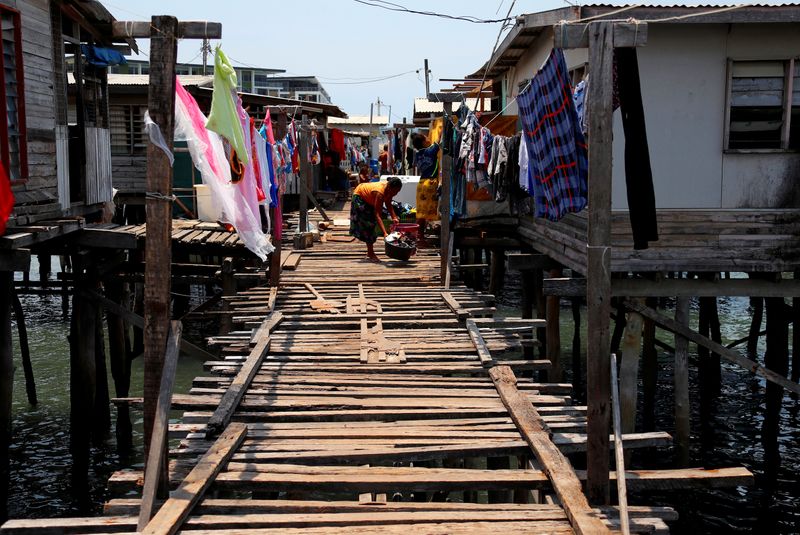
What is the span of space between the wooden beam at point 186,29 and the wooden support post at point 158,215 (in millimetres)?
217

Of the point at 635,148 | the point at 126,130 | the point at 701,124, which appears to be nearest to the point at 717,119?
the point at 701,124

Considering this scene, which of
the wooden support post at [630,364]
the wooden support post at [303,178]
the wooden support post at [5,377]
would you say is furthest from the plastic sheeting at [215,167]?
the wooden support post at [303,178]

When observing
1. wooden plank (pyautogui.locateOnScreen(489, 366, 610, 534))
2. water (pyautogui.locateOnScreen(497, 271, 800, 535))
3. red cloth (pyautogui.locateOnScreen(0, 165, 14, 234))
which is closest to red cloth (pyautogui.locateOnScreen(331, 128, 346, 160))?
water (pyautogui.locateOnScreen(497, 271, 800, 535))

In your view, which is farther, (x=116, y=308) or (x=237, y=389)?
(x=116, y=308)

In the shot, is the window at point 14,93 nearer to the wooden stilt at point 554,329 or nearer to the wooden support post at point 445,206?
the wooden support post at point 445,206

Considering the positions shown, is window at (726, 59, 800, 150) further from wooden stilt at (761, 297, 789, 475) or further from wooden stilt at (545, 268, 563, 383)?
wooden stilt at (545, 268, 563, 383)

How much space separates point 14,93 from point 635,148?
6.66 metres

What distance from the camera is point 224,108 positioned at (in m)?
6.78

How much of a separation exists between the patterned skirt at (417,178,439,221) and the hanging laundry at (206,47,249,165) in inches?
283

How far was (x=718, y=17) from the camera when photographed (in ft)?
30.4

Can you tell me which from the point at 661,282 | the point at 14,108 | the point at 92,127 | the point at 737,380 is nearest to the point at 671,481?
the point at 661,282

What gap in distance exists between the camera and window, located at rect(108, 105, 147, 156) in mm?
19408

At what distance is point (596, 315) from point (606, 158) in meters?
0.91

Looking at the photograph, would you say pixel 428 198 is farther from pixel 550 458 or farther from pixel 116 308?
pixel 550 458
